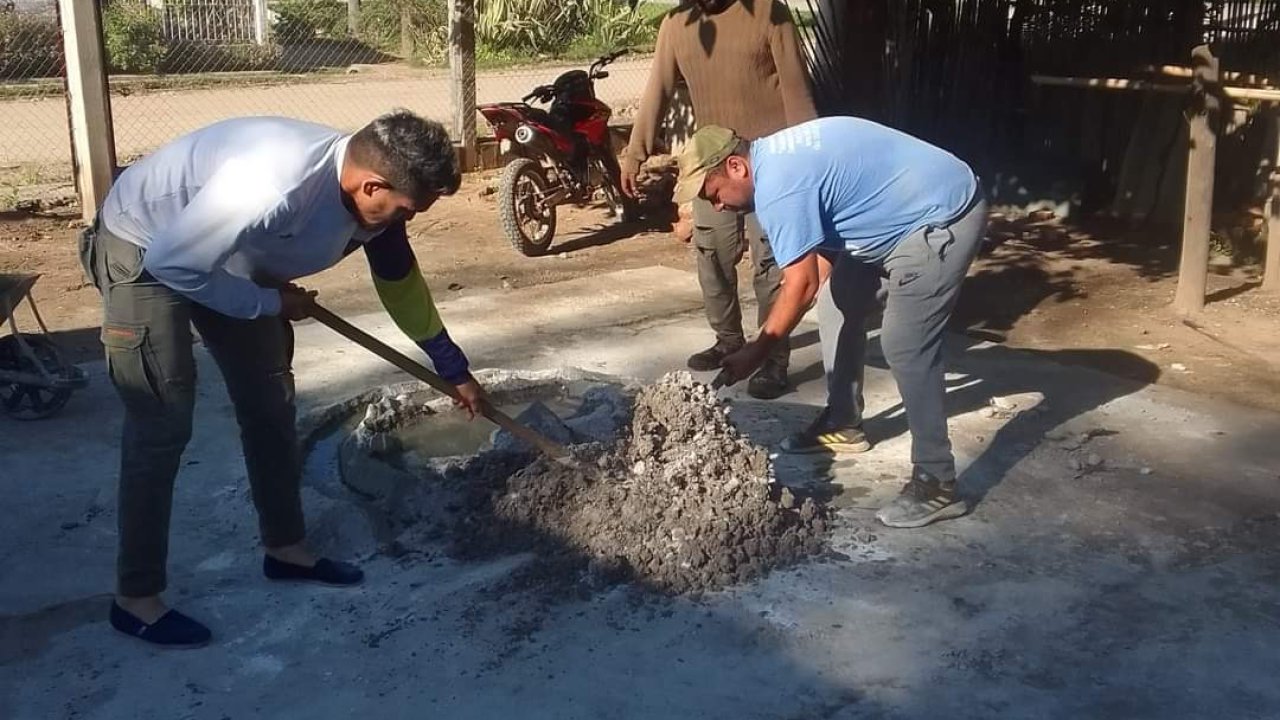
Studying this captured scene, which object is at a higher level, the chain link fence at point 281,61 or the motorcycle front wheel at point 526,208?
the chain link fence at point 281,61

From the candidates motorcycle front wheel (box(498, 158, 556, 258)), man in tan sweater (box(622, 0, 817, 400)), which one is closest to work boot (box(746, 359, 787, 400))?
man in tan sweater (box(622, 0, 817, 400))

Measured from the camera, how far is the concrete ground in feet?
11.7

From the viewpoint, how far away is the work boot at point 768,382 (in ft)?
19.8

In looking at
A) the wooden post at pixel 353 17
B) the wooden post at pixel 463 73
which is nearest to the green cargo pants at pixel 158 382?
the wooden post at pixel 463 73

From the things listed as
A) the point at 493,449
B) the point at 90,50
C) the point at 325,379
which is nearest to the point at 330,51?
the point at 90,50

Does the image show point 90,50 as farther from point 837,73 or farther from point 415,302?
point 415,302

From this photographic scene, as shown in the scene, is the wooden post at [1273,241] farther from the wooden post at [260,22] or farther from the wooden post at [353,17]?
the wooden post at [353,17]

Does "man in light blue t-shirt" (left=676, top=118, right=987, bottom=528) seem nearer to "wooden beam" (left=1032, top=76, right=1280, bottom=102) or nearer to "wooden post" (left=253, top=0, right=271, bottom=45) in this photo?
"wooden beam" (left=1032, top=76, right=1280, bottom=102)

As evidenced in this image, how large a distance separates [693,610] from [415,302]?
1.27 m

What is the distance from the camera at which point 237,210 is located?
3.41m

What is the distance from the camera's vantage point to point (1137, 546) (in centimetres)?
448

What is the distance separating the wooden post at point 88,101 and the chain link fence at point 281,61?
1.22 meters

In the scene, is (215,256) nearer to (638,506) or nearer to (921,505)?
(638,506)

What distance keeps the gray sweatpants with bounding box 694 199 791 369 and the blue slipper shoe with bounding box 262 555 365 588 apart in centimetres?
240
